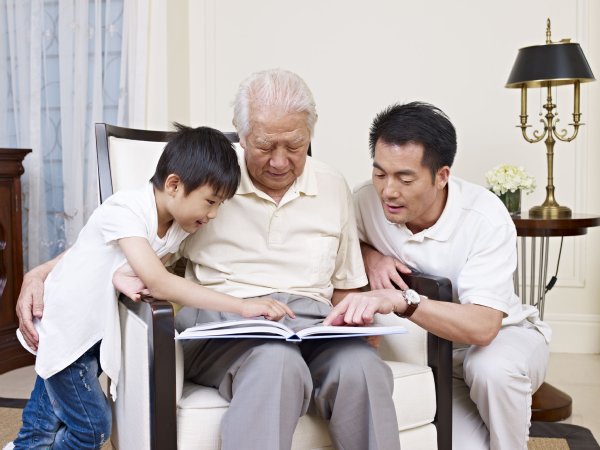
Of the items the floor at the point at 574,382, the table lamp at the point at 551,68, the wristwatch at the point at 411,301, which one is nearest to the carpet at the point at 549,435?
the floor at the point at 574,382

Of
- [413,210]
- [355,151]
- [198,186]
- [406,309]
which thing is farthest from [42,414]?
[355,151]

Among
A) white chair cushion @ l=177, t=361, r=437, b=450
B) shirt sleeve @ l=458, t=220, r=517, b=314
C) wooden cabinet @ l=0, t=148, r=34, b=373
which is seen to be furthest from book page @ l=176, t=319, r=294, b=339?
wooden cabinet @ l=0, t=148, r=34, b=373

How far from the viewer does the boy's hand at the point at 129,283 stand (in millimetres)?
1626

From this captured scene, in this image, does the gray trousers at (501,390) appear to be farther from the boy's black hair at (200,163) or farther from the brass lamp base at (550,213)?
the brass lamp base at (550,213)

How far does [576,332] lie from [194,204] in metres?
2.59

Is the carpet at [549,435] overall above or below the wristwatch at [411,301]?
below

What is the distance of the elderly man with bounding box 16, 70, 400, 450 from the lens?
1.49m

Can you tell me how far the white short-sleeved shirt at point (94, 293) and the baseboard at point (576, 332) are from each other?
255 centimetres

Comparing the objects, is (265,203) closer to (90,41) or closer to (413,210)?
(413,210)

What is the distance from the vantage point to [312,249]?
192cm

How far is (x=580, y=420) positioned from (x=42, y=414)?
6.26ft

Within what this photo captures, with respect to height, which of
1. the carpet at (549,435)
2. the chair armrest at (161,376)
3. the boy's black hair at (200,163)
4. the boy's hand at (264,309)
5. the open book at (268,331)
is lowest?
the carpet at (549,435)

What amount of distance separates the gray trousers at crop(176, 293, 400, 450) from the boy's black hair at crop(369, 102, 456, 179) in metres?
0.53

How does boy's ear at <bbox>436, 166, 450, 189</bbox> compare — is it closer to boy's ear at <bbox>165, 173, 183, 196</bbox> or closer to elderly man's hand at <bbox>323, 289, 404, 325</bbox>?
elderly man's hand at <bbox>323, 289, 404, 325</bbox>
